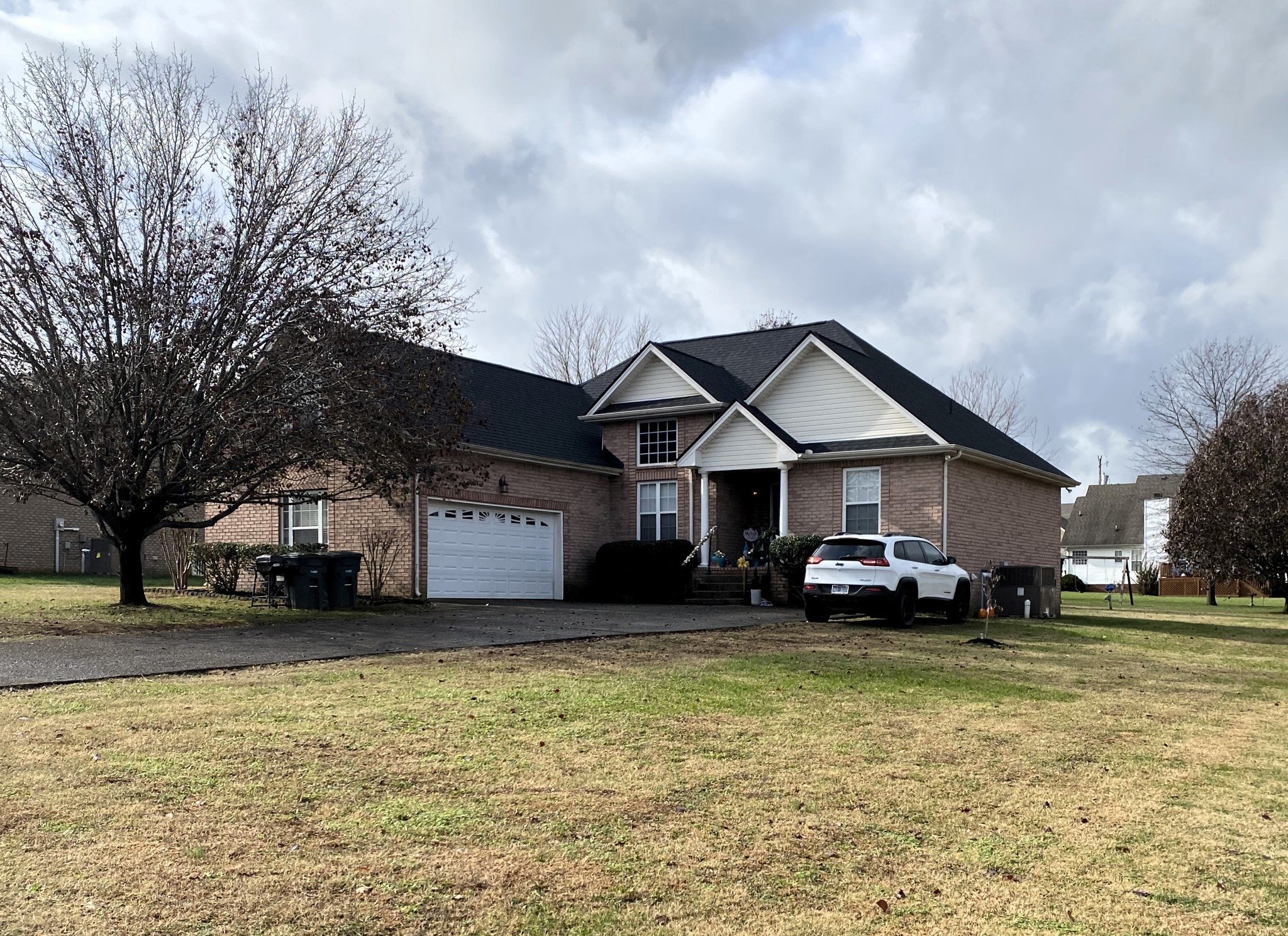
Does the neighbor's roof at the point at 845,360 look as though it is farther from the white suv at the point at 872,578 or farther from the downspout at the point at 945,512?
the white suv at the point at 872,578

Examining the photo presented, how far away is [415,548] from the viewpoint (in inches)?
908

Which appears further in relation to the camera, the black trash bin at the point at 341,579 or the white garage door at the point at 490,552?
the white garage door at the point at 490,552

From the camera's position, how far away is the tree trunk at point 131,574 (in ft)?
59.8

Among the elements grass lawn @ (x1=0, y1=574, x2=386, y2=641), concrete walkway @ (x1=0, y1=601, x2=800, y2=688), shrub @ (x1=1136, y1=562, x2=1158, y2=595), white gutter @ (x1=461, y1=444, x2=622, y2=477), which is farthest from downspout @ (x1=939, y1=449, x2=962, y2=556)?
shrub @ (x1=1136, y1=562, x2=1158, y2=595)

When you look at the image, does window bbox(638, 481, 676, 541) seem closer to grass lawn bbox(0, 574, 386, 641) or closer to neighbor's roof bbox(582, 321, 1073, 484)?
Result: neighbor's roof bbox(582, 321, 1073, 484)

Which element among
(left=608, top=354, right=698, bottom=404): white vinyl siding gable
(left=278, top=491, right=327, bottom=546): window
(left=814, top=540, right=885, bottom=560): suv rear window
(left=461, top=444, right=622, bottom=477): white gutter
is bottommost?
(left=814, top=540, right=885, bottom=560): suv rear window

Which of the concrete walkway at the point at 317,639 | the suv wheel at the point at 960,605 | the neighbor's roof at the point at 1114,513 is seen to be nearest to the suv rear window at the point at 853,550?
the concrete walkway at the point at 317,639

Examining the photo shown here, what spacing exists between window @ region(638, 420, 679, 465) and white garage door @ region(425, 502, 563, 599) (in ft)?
9.98

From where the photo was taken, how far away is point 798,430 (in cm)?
2589

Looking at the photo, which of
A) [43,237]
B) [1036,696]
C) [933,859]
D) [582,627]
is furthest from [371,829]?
[43,237]

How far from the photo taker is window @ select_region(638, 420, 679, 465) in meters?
28.2

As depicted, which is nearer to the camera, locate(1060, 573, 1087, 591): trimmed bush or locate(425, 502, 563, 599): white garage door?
locate(425, 502, 563, 599): white garage door

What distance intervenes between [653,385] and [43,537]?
69.8ft

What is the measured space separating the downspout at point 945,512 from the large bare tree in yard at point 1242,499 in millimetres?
14253
